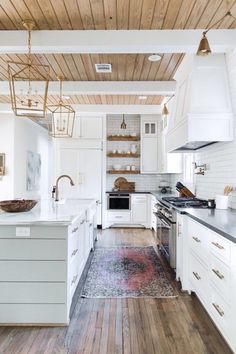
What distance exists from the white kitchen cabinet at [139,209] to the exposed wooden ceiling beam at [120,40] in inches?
171

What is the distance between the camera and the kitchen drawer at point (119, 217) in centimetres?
712

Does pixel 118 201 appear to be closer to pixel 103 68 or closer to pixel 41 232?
pixel 103 68

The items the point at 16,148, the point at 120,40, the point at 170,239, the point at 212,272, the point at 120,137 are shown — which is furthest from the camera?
the point at 120,137

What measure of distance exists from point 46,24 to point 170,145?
2.53 meters

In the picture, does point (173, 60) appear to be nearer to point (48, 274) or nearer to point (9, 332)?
point (48, 274)

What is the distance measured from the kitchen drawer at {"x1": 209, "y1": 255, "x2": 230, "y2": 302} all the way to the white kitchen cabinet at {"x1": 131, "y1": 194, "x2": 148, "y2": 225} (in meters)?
4.71

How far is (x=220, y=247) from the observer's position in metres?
2.12

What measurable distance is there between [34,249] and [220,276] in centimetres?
150

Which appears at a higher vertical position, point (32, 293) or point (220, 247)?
point (220, 247)

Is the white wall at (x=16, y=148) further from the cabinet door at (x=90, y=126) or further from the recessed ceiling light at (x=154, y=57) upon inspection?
Answer: the recessed ceiling light at (x=154, y=57)

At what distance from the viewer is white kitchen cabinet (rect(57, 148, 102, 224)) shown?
7.04 metres

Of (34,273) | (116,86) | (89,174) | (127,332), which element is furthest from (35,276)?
(89,174)

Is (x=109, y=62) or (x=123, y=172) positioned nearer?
(x=109, y=62)

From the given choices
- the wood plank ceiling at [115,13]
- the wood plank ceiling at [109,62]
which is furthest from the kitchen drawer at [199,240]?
the wood plank ceiling at [109,62]
